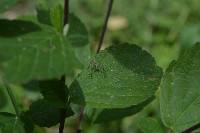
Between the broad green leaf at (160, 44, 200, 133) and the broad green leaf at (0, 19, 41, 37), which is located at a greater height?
the broad green leaf at (0, 19, 41, 37)

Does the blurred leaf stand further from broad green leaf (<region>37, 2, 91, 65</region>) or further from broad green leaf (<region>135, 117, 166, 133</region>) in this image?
broad green leaf (<region>135, 117, 166, 133</region>)

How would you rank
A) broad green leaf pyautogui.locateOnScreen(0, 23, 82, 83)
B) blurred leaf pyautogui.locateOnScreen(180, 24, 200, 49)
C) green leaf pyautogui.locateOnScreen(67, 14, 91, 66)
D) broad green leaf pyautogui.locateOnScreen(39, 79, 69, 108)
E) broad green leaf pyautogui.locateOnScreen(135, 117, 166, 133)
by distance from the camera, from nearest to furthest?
1. broad green leaf pyautogui.locateOnScreen(0, 23, 82, 83)
2. broad green leaf pyautogui.locateOnScreen(39, 79, 69, 108)
3. broad green leaf pyautogui.locateOnScreen(135, 117, 166, 133)
4. green leaf pyautogui.locateOnScreen(67, 14, 91, 66)
5. blurred leaf pyautogui.locateOnScreen(180, 24, 200, 49)

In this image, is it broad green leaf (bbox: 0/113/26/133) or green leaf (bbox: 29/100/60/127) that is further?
green leaf (bbox: 29/100/60/127)

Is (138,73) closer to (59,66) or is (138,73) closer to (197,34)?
(59,66)

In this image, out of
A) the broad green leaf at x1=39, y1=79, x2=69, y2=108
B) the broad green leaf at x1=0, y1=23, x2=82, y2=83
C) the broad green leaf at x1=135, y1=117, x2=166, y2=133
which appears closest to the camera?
the broad green leaf at x1=0, y1=23, x2=82, y2=83

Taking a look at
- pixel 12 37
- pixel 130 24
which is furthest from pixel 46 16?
pixel 130 24

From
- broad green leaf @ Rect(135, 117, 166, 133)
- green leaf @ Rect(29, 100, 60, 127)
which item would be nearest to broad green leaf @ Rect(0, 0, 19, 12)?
green leaf @ Rect(29, 100, 60, 127)

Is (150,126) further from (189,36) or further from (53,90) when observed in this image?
(189,36)

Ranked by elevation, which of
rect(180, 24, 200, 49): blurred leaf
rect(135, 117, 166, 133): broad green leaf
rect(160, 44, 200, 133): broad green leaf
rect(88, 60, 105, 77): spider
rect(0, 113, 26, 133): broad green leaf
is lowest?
rect(180, 24, 200, 49): blurred leaf
